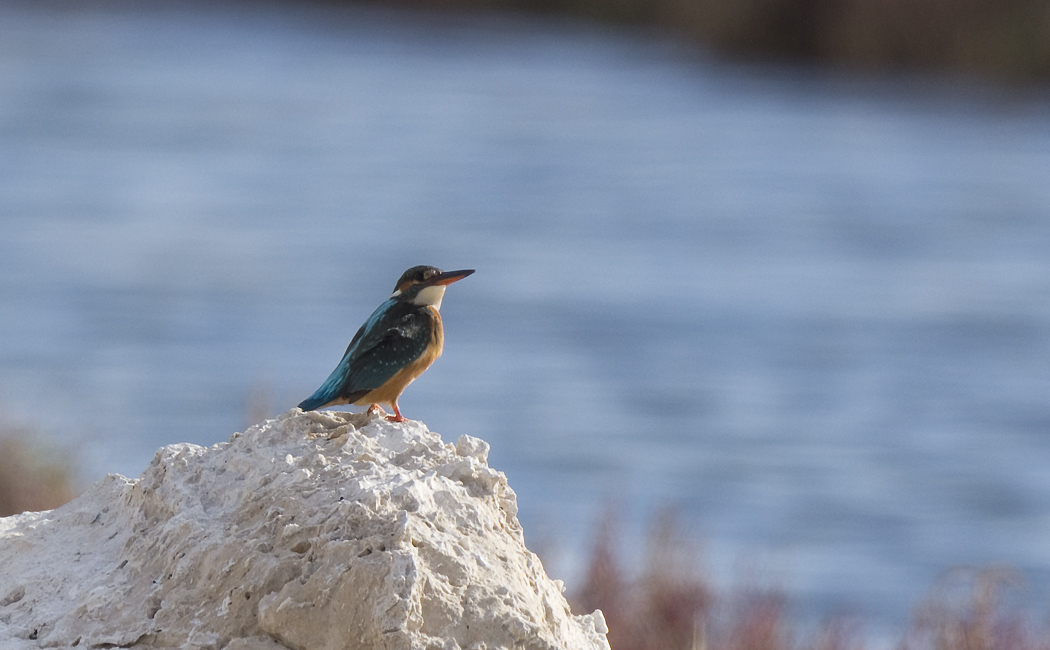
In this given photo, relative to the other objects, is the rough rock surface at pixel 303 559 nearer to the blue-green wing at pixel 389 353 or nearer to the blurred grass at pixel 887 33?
the blue-green wing at pixel 389 353

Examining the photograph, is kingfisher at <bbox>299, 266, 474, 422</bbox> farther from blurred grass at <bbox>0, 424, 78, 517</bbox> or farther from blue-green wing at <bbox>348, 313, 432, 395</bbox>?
blurred grass at <bbox>0, 424, 78, 517</bbox>

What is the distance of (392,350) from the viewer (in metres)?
3.59

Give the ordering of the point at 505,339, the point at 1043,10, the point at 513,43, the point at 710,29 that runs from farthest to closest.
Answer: the point at 513,43 → the point at 710,29 → the point at 1043,10 → the point at 505,339

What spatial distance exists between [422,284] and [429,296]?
3cm

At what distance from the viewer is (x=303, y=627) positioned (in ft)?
9.59

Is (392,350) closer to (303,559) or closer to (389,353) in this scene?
(389,353)

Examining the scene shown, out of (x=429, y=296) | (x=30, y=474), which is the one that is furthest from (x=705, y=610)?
(x=429, y=296)

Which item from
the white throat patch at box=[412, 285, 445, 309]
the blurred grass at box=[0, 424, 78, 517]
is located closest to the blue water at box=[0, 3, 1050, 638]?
the blurred grass at box=[0, 424, 78, 517]

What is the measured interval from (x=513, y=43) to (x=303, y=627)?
107ft

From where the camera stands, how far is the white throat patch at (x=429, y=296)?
372 centimetres

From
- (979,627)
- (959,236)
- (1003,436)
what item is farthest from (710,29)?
(979,627)

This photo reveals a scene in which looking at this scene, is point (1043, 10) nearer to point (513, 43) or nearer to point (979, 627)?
point (513, 43)

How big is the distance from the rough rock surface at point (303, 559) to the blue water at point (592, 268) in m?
3.89

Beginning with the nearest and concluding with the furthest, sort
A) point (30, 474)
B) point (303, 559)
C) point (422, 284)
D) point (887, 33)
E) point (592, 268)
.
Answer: point (303, 559), point (422, 284), point (30, 474), point (592, 268), point (887, 33)
